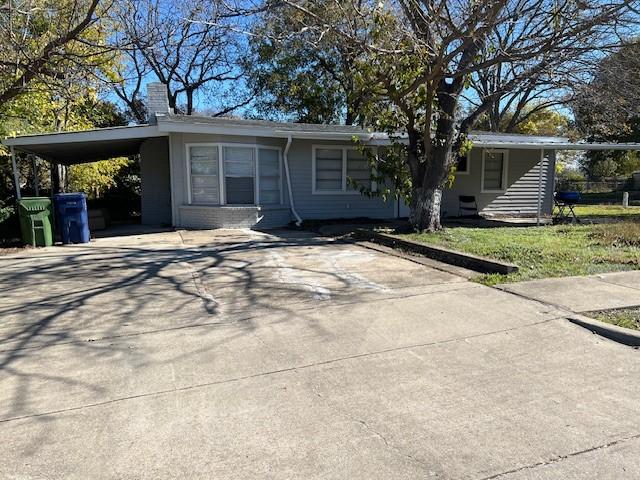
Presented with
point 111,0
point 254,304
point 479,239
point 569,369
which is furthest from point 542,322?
point 111,0

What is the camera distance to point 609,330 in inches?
185

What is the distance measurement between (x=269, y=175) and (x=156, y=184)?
166 inches

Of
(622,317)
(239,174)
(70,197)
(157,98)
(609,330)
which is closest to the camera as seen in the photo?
(609,330)

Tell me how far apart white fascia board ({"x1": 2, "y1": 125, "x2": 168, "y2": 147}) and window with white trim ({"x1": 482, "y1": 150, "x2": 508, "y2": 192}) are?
35.8ft

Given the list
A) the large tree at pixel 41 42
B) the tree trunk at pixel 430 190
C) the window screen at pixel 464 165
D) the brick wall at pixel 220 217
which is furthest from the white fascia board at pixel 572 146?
the large tree at pixel 41 42

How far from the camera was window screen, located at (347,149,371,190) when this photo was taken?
1484 centimetres

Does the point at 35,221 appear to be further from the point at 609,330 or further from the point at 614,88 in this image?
the point at 614,88

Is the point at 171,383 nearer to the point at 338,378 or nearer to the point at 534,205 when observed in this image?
the point at 338,378

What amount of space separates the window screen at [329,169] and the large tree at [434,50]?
2.61 m

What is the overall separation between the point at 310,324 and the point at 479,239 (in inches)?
230

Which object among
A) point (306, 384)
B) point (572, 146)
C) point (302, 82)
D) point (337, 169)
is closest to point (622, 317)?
point (306, 384)

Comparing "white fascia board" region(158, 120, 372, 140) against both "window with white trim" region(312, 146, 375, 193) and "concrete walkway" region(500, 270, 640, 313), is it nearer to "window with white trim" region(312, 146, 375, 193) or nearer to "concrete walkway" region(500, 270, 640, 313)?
"window with white trim" region(312, 146, 375, 193)

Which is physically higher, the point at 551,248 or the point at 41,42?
the point at 41,42

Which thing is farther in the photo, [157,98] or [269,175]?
[157,98]
